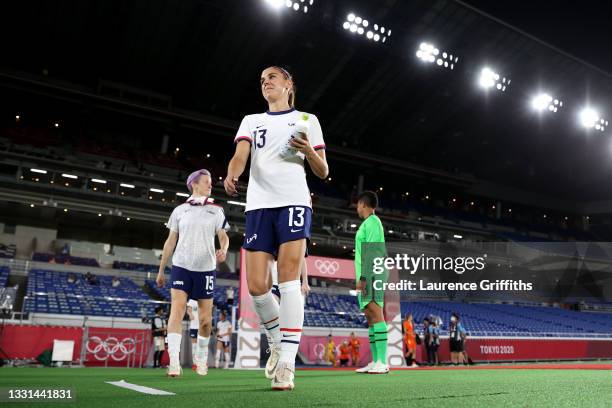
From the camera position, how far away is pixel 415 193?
39719mm

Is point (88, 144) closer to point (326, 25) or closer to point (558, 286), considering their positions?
point (326, 25)

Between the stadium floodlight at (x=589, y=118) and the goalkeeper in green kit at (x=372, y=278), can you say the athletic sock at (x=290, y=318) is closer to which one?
the goalkeeper in green kit at (x=372, y=278)

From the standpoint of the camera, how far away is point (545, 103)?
30000 millimetres

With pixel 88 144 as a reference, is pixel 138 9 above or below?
above

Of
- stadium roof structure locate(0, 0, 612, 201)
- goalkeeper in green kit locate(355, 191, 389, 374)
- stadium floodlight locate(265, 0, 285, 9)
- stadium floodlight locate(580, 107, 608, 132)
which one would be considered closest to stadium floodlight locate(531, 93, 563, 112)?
stadium roof structure locate(0, 0, 612, 201)

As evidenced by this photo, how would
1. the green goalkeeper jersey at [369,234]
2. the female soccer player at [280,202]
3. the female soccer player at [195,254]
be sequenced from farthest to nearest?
the green goalkeeper jersey at [369,234] < the female soccer player at [195,254] < the female soccer player at [280,202]

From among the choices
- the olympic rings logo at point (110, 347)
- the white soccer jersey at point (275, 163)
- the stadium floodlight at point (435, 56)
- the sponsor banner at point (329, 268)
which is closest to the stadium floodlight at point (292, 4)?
the stadium floodlight at point (435, 56)

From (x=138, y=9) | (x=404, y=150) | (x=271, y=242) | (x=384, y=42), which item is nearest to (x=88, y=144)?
(x=138, y=9)

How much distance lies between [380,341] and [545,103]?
96.5 ft

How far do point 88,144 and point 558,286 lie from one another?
33.3 metres

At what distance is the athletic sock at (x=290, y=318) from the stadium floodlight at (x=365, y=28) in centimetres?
2386

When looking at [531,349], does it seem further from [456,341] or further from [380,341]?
[380,341]

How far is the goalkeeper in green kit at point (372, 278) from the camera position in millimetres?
5914

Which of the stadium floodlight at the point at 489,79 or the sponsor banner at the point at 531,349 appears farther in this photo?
the stadium floodlight at the point at 489,79
